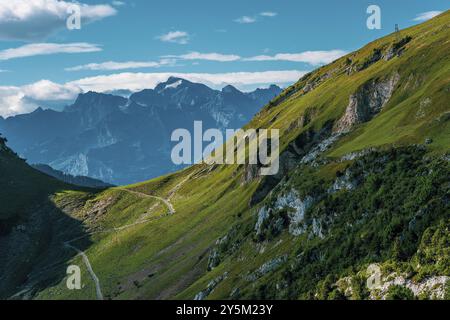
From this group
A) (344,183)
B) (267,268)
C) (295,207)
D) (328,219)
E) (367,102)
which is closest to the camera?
(328,219)

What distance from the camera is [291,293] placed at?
68.8m

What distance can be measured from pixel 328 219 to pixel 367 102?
271 feet

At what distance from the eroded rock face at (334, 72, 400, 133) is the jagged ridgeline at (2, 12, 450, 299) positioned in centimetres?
41

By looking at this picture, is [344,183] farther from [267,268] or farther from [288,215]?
[267,268]

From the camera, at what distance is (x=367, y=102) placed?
495 feet

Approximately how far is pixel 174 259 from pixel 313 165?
59719 mm

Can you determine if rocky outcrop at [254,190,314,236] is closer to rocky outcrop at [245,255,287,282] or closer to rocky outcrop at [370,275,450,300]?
rocky outcrop at [245,255,287,282]

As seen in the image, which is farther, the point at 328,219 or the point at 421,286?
the point at 328,219

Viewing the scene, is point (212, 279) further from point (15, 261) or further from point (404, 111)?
point (15, 261)

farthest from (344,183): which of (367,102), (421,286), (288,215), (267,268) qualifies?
(367,102)

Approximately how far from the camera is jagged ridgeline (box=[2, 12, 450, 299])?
57.0 meters

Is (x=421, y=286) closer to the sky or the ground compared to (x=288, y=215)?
Result: closer to the sky

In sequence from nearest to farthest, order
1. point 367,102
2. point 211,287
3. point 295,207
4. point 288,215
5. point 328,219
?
point 328,219 < point 295,207 < point 288,215 < point 211,287 < point 367,102
